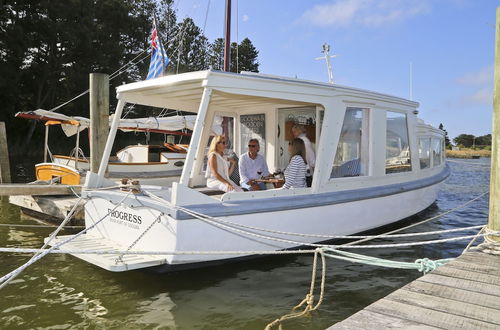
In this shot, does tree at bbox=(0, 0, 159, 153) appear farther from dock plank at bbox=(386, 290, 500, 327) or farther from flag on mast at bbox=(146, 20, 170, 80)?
dock plank at bbox=(386, 290, 500, 327)

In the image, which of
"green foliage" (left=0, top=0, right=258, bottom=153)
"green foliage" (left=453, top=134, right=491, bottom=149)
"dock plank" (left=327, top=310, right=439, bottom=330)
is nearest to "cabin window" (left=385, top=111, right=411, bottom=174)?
"dock plank" (left=327, top=310, right=439, bottom=330)

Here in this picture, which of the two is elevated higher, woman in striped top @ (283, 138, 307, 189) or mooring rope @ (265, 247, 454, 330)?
woman in striped top @ (283, 138, 307, 189)

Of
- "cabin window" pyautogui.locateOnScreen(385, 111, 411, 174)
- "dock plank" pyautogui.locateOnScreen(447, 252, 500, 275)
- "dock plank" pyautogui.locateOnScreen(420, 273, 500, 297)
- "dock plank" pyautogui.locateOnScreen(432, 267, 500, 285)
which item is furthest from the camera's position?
"cabin window" pyautogui.locateOnScreen(385, 111, 411, 174)

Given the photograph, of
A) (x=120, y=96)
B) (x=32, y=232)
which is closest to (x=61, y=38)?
(x=32, y=232)

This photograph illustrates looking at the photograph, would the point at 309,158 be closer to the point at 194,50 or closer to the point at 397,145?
the point at 397,145

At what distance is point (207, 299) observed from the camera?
5070 millimetres

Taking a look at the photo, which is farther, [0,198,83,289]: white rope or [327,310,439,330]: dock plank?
[0,198,83,289]: white rope

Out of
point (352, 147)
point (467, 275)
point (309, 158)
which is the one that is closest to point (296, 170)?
point (309, 158)

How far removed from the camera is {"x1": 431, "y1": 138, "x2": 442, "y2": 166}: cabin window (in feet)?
35.1

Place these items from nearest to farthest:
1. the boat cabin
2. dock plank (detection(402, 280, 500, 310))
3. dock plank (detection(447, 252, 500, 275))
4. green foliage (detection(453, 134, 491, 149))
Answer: dock plank (detection(402, 280, 500, 310))
dock plank (detection(447, 252, 500, 275))
the boat cabin
green foliage (detection(453, 134, 491, 149))

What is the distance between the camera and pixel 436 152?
1128 cm

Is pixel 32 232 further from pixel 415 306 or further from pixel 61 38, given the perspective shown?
pixel 61 38

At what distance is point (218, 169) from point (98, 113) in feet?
11.4

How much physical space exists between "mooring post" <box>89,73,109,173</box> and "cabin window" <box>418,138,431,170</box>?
7105mm
